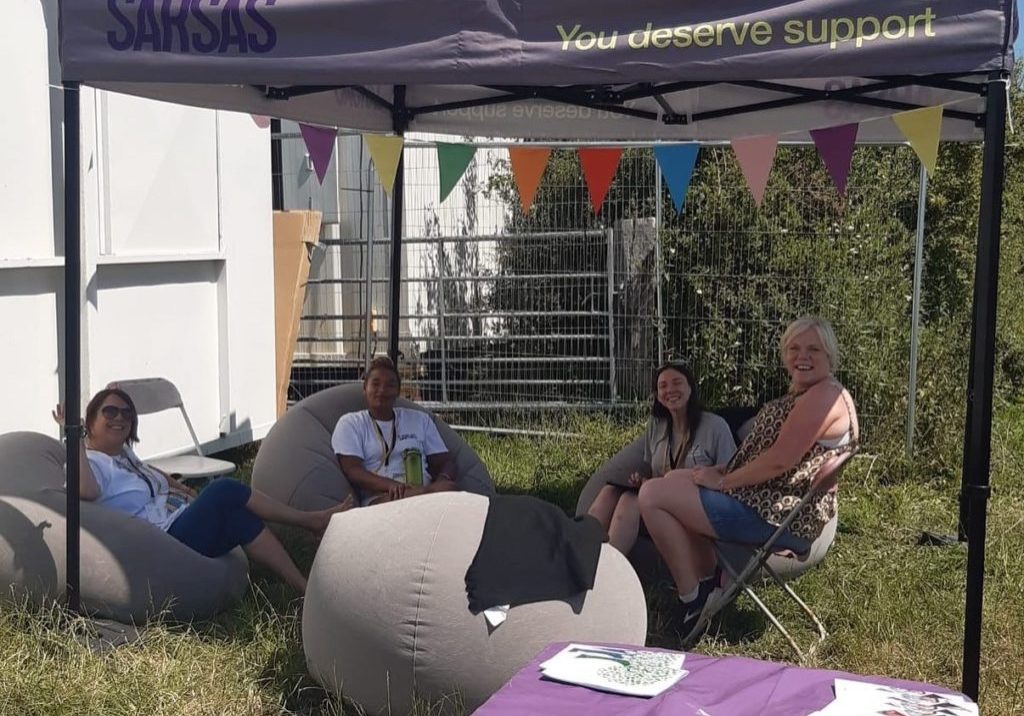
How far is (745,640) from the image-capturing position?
4.50m

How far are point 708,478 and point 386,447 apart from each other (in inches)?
66.2

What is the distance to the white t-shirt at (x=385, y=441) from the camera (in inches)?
215

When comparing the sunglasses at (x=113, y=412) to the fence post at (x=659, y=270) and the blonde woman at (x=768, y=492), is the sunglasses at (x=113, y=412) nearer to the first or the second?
the blonde woman at (x=768, y=492)

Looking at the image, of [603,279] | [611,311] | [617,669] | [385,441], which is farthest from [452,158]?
[617,669]

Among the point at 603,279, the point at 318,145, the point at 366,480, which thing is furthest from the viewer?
the point at 603,279

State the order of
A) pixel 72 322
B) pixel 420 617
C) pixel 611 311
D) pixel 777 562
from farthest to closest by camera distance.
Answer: pixel 611 311 < pixel 777 562 < pixel 72 322 < pixel 420 617

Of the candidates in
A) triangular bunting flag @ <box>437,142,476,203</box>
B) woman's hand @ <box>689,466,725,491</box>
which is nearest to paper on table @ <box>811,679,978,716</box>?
woman's hand @ <box>689,466,725,491</box>

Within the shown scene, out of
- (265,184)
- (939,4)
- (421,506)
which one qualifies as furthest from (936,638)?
(265,184)

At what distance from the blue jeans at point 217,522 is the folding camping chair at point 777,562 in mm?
1862

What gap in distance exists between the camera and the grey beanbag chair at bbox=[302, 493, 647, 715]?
10.9ft

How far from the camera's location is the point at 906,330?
7.71 metres

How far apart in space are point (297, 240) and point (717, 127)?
4.25 meters

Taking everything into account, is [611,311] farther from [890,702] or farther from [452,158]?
[890,702]

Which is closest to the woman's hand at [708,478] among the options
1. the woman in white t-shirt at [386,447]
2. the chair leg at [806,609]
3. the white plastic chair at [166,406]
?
the chair leg at [806,609]
